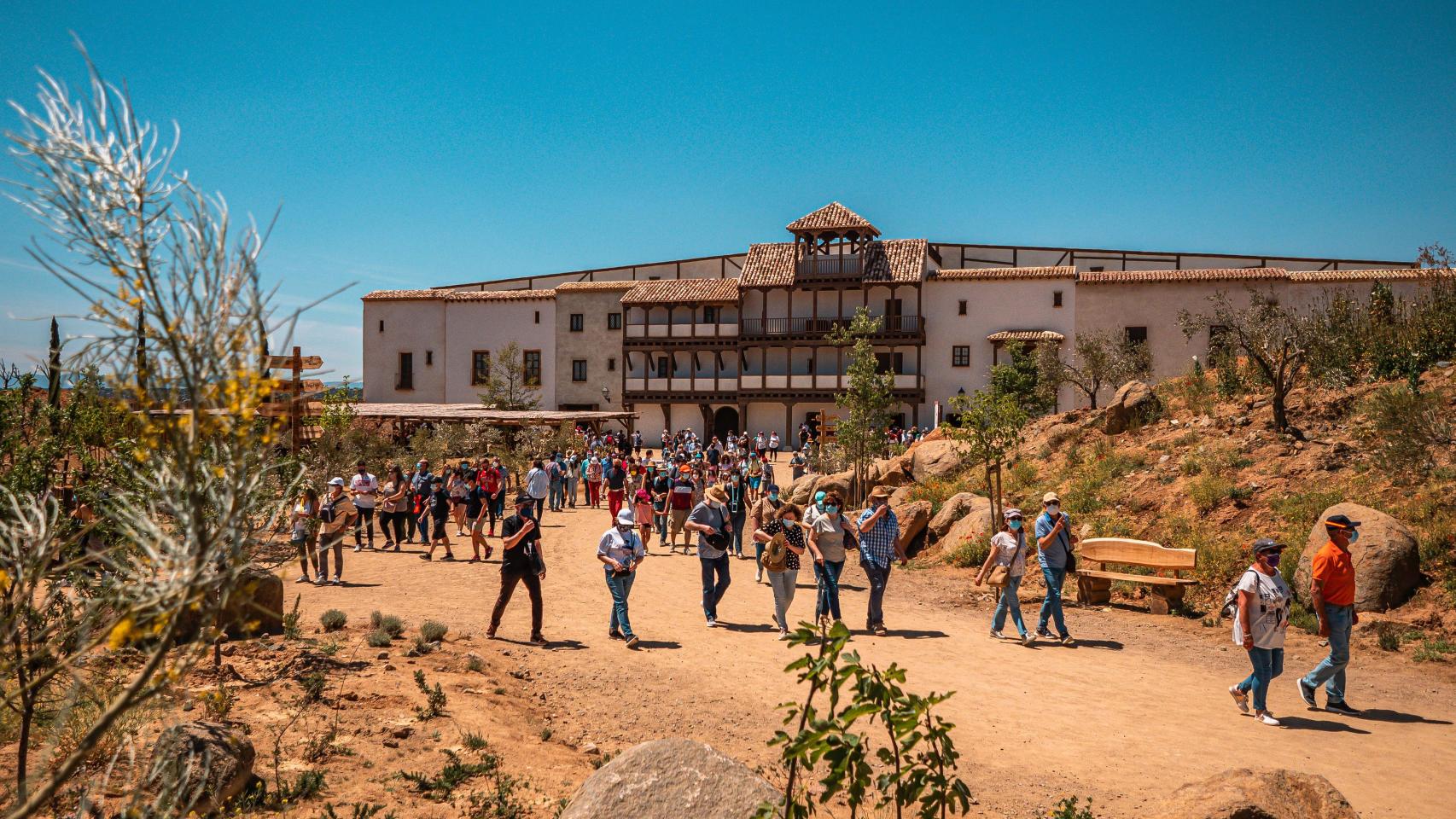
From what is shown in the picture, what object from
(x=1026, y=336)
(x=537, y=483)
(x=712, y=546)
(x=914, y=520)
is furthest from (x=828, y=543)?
(x=1026, y=336)

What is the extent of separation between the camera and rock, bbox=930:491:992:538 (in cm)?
1706

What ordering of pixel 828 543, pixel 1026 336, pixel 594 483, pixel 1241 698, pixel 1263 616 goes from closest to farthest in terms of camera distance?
pixel 1263 616, pixel 1241 698, pixel 828 543, pixel 594 483, pixel 1026 336

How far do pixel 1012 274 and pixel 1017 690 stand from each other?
110 feet

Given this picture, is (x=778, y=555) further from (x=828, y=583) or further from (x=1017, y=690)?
(x=1017, y=690)

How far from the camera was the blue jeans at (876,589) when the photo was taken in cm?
1060

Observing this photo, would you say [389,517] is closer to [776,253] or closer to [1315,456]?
[1315,456]

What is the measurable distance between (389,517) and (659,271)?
3352cm

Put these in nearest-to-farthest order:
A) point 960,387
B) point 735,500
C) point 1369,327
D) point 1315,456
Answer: point 1315,456
point 735,500
point 1369,327
point 960,387

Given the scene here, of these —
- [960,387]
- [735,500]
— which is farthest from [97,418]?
[960,387]

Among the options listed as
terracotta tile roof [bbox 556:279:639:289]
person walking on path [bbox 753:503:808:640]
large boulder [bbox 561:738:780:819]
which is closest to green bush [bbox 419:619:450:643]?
person walking on path [bbox 753:503:808:640]

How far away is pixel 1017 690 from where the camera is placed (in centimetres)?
870

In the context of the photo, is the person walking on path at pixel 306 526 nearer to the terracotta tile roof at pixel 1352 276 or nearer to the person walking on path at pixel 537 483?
the person walking on path at pixel 537 483

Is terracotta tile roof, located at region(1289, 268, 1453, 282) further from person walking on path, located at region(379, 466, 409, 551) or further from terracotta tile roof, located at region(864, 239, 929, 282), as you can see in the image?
person walking on path, located at region(379, 466, 409, 551)

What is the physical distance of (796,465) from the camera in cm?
3150
